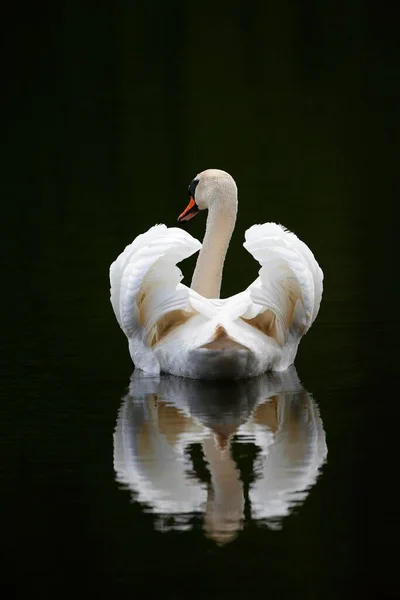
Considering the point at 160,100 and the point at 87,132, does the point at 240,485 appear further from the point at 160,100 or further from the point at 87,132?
the point at 160,100

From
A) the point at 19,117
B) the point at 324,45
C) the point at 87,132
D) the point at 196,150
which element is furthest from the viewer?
the point at 324,45

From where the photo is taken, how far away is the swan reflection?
281 inches

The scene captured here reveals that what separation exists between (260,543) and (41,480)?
1.40 metres

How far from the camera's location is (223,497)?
725cm

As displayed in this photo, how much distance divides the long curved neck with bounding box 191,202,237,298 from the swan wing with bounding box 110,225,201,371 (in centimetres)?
95

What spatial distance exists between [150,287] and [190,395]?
80 centimetres

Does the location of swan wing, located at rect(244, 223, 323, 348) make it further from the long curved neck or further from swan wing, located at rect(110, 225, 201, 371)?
the long curved neck

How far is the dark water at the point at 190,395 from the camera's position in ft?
21.4

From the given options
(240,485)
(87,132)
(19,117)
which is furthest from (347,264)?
(19,117)

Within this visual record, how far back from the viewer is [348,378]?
32.0 ft

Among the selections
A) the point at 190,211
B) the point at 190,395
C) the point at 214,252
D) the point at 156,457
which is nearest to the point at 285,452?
the point at 156,457

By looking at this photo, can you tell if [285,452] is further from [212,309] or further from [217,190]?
[217,190]

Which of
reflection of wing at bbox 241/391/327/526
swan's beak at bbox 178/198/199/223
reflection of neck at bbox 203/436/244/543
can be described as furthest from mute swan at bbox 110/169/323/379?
swan's beak at bbox 178/198/199/223

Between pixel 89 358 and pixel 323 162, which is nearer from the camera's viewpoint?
pixel 89 358
